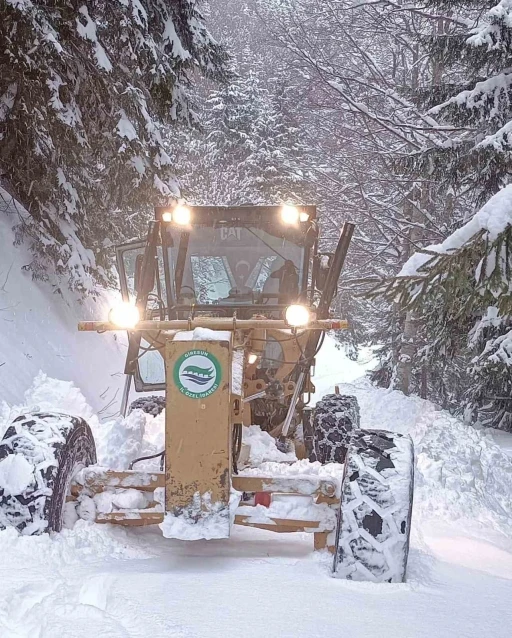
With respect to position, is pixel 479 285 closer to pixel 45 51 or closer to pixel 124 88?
pixel 45 51

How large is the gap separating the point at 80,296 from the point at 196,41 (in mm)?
4671

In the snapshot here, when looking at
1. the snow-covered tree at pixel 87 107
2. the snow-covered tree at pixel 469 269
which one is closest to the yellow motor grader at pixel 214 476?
the snow-covered tree at pixel 469 269

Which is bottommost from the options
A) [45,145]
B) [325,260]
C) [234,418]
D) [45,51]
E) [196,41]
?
[234,418]

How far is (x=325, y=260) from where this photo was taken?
6.38 metres

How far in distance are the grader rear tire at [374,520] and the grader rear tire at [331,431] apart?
202 cm

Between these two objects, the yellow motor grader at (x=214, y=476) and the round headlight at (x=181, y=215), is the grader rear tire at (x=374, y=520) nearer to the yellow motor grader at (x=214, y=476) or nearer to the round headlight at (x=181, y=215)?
the yellow motor grader at (x=214, y=476)

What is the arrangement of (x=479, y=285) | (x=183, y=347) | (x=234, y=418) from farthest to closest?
(x=234, y=418)
(x=183, y=347)
(x=479, y=285)

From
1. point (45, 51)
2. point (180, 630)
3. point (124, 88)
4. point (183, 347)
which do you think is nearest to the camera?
point (180, 630)

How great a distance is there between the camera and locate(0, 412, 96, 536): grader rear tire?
3.91 meters

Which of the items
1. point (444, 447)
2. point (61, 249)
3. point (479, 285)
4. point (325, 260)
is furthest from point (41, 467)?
point (61, 249)

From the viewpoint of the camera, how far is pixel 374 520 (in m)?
3.81

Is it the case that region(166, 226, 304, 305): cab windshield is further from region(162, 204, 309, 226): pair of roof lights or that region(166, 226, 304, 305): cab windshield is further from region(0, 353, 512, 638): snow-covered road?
region(0, 353, 512, 638): snow-covered road

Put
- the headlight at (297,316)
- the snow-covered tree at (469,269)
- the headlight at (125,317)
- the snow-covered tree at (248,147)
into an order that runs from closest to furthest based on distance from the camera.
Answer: the snow-covered tree at (469,269) < the headlight at (297,316) < the headlight at (125,317) < the snow-covered tree at (248,147)

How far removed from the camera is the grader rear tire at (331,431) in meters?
6.16
